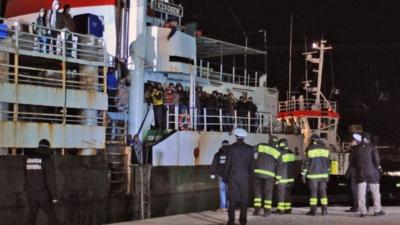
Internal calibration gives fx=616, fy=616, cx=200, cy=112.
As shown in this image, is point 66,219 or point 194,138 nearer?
point 66,219

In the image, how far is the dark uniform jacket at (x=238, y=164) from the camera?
9.65 meters

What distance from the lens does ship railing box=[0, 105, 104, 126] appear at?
15.3 meters

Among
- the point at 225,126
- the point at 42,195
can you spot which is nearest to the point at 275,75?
the point at 225,126

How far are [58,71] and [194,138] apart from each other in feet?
17.5

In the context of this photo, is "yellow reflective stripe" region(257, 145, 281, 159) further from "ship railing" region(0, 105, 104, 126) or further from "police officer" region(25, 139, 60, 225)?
"ship railing" region(0, 105, 104, 126)

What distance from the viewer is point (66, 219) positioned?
15.2 meters

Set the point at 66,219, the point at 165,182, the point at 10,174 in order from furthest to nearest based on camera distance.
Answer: the point at 165,182, the point at 66,219, the point at 10,174

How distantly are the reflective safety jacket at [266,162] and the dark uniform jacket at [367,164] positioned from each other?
1600 mm

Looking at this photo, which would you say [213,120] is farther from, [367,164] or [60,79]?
[367,164]

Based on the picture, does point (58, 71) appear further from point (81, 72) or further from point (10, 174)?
point (10, 174)

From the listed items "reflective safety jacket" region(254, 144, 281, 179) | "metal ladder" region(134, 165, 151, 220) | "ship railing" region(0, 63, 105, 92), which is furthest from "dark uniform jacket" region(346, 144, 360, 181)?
"ship railing" region(0, 63, 105, 92)

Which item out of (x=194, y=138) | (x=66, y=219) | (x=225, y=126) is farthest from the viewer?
(x=225, y=126)

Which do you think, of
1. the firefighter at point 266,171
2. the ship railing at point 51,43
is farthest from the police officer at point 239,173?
the ship railing at point 51,43

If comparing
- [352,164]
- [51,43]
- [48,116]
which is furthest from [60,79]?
[352,164]
